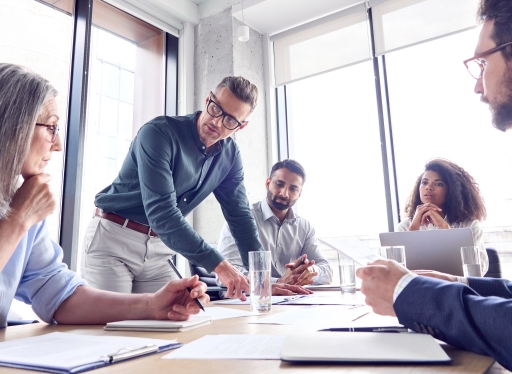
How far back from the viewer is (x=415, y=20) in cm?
317

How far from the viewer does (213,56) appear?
362 centimetres

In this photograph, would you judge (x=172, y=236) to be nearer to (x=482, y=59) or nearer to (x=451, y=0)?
(x=482, y=59)

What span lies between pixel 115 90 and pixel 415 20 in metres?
2.31

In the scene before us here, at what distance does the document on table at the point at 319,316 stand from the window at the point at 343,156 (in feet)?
7.04

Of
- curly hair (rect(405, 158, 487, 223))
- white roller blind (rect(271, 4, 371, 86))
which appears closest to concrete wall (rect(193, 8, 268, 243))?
white roller blind (rect(271, 4, 371, 86))

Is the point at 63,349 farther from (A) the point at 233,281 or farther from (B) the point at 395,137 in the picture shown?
(B) the point at 395,137

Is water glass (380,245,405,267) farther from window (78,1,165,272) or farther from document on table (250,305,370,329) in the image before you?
window (78,1,165,272)

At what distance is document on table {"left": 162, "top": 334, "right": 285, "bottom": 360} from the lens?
0.60 metres

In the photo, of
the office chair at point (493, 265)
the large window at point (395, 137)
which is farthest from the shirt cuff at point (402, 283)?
the large window at point (395, 137)

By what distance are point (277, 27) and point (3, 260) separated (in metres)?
3.35

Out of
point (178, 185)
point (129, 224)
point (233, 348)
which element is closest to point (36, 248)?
point (233, 348)

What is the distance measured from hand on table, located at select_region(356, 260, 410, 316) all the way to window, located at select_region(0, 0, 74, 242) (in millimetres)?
2215

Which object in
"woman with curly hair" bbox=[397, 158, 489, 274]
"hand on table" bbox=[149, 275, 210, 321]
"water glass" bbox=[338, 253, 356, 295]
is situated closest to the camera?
"hand on table" bbox=[149, 275, 210, 321]

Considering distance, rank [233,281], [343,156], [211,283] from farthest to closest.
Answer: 1. [343,156]
2. [211,283]
3. [233,281]
